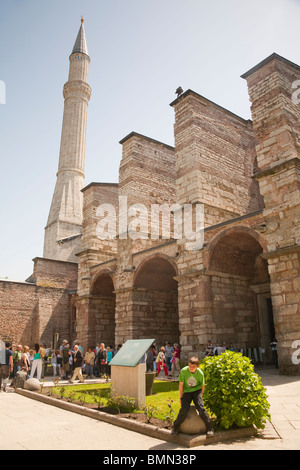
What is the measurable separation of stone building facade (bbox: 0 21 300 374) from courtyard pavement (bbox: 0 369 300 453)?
4.26m

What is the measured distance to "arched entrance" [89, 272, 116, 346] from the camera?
695 inches

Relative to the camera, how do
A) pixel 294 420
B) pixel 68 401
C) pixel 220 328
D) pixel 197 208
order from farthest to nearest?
1. pixel 197 208
2. pixel 220 328
3. pixel 68 401
4. pixel 294 420

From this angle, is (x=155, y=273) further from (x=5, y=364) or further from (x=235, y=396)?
(x=235, y=396)

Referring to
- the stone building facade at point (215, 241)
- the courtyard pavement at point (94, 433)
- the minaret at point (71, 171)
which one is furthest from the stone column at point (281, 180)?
the minaret at point (71, 171)

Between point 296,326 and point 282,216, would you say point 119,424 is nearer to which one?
point 296,326

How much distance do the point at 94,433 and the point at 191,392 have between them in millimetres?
1504

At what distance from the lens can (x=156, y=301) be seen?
15555 mm

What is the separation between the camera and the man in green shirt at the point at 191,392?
411 centimetres

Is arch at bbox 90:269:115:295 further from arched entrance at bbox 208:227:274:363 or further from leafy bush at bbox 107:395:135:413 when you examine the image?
leafy bush at bbox 107:395:135:413

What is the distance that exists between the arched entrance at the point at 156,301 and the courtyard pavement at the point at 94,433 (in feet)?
27.7

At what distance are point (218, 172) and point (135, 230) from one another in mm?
4613

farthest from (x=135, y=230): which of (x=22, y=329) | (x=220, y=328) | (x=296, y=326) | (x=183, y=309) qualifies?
(x=22, y=329)

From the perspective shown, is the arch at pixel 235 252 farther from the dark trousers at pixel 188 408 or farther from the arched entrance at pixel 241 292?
the dark trousers at pixel 188 408
